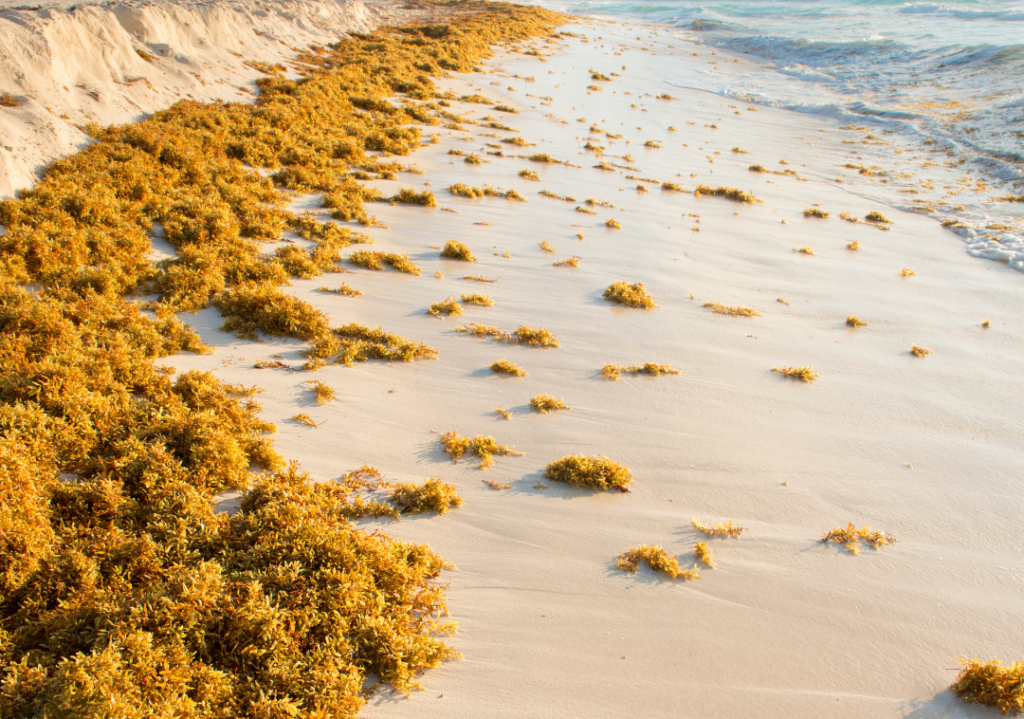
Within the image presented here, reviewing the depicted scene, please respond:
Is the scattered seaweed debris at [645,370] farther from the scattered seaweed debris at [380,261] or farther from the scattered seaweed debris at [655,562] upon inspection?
the scattered seaweed debris at [380,261]

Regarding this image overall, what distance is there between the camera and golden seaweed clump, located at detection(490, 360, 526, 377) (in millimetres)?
6746

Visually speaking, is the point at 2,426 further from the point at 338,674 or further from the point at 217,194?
the point at 217,194

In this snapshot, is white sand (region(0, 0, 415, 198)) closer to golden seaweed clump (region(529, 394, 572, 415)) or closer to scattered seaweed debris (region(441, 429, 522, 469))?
scattered seaweed debris (region(441, 429, 522, 469))

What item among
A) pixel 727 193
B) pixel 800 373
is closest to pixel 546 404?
pixel 800 373

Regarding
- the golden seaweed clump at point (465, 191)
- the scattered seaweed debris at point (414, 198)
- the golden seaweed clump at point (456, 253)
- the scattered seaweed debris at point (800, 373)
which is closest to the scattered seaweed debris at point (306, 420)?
the golden seaweed clump at point (456, 253)

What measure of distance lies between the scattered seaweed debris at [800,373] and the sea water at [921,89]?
7540mm

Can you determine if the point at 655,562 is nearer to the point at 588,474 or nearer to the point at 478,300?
the point at 588,474

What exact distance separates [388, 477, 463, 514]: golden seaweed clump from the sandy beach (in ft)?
0.44

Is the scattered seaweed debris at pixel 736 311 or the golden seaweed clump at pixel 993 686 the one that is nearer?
the golden seaweed clump at pixel 993 686

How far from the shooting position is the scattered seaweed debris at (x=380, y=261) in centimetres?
883

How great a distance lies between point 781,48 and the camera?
47.3 metres

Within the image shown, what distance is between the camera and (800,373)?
23.7 ft

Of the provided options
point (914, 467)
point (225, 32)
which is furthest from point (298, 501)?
point (225, 32)

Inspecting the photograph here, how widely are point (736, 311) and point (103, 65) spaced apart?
521 inches
